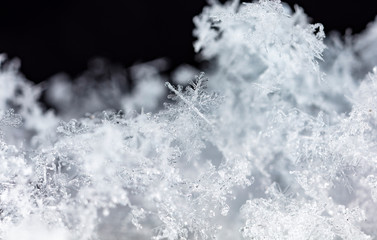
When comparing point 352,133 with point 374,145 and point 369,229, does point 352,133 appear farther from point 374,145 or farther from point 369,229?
point 369,229

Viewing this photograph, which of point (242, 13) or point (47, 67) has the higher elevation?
point (242, 13)

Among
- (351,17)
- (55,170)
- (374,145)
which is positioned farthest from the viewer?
(351,17)

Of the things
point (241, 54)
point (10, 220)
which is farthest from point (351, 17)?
point (10, 220)

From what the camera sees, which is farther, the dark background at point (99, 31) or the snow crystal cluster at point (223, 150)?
the dark background at point (99, 31)

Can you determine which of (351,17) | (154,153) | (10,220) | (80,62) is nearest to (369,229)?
(154,153)

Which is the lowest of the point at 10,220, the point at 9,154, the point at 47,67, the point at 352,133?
the point at 10,220

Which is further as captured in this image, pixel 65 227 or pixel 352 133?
pixel 352 133

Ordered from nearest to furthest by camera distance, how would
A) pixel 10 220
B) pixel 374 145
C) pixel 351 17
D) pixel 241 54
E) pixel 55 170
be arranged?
pixel 10 220
pixel 55 170
pixel 374 145
pixel 241 54
pixel 351 17

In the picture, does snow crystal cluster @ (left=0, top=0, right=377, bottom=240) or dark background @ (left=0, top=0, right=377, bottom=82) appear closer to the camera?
snow crystal cluster @ (left=0, top=0, right=377, bottom=240)
